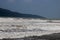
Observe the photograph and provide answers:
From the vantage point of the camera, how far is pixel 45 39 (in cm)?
75

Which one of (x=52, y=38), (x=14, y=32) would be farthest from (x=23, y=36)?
(x=52, y=38)

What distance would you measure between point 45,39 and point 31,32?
9 cm

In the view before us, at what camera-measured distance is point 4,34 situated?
0.71m

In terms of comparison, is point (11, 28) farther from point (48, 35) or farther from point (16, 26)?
point (48, 35)

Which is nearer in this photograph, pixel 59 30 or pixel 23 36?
pixel 23 36

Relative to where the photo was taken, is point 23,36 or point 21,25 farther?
point 21,25

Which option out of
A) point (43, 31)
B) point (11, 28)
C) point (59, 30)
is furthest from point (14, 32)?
point (59, 30)

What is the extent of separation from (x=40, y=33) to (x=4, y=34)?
202 millimetres

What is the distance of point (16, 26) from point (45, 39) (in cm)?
19

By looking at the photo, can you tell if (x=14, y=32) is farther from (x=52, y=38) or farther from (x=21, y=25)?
(x=52, y=38)

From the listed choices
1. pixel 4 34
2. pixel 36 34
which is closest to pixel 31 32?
pixel 36 34

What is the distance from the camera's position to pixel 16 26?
2.69 feet

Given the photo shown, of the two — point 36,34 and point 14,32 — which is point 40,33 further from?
point 14,32

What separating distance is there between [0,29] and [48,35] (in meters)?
0.27
